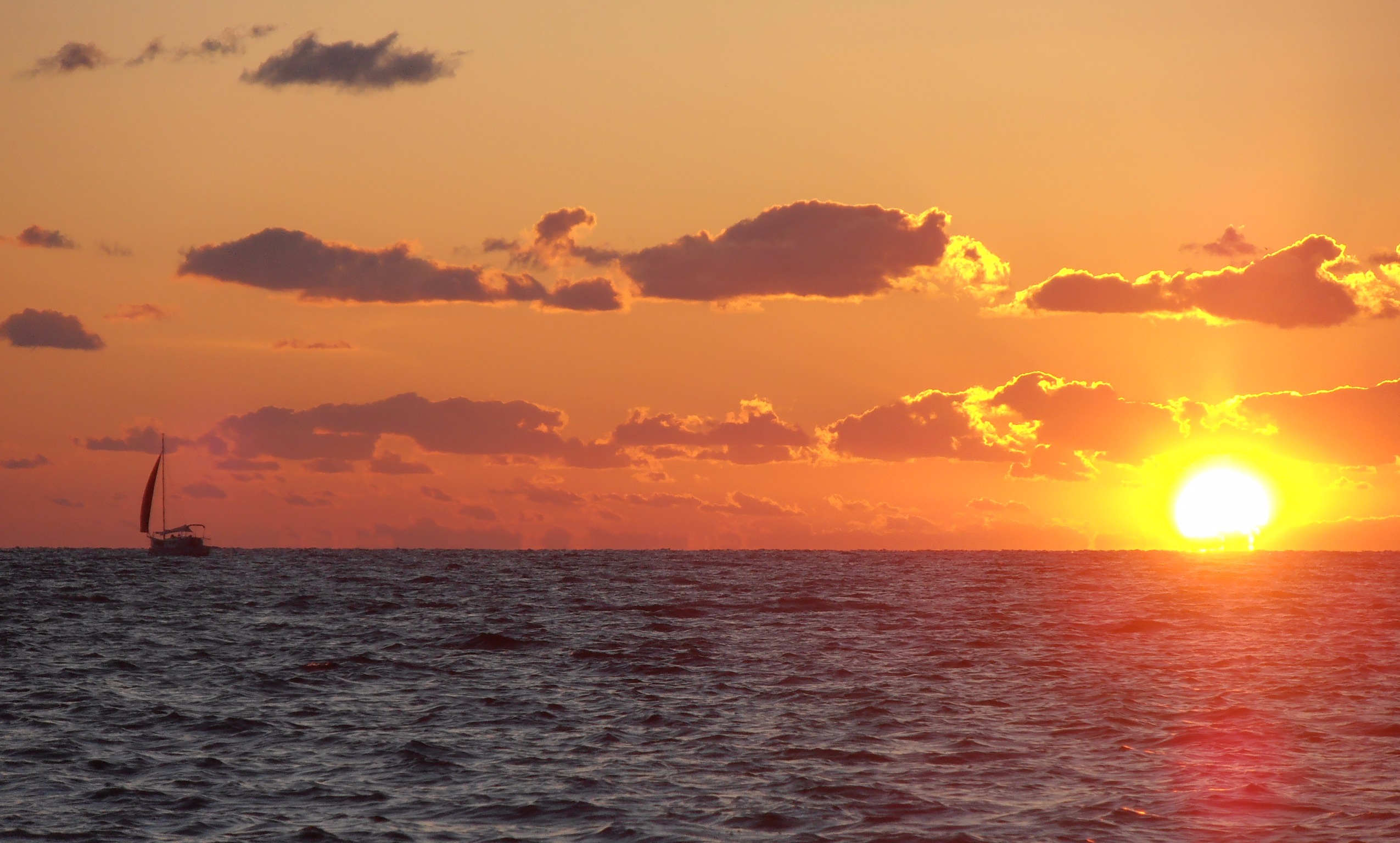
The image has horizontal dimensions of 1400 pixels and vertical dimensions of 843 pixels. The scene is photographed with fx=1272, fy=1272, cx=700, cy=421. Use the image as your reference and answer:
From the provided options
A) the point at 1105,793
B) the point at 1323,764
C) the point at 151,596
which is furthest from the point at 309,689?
the point at 151,596

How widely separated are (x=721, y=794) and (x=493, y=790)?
5438 mm

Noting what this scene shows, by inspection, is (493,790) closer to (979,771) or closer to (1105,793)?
(979,771)

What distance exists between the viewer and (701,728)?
3781 centimetres

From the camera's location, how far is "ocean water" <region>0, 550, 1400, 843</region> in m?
27.1

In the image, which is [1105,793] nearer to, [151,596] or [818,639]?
[818,639]

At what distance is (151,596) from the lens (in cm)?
10844

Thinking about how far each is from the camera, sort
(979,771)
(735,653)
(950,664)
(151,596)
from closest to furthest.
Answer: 1. (979,771)
2. (950,664)
3. (735,653)
4. (151,596)

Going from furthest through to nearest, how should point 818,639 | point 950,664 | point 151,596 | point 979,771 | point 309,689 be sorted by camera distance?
point 151,596
point 818,639
point 950,664
point 309,689
point 979,771

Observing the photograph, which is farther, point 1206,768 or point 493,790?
point 1206,768

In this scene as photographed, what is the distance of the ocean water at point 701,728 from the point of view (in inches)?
1067

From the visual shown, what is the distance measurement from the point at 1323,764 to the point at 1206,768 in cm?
311

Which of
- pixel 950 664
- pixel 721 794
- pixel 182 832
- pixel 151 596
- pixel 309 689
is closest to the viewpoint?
pixel 182 832

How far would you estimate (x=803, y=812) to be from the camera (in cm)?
2736

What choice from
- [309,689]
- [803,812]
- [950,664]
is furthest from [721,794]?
[950,664]
